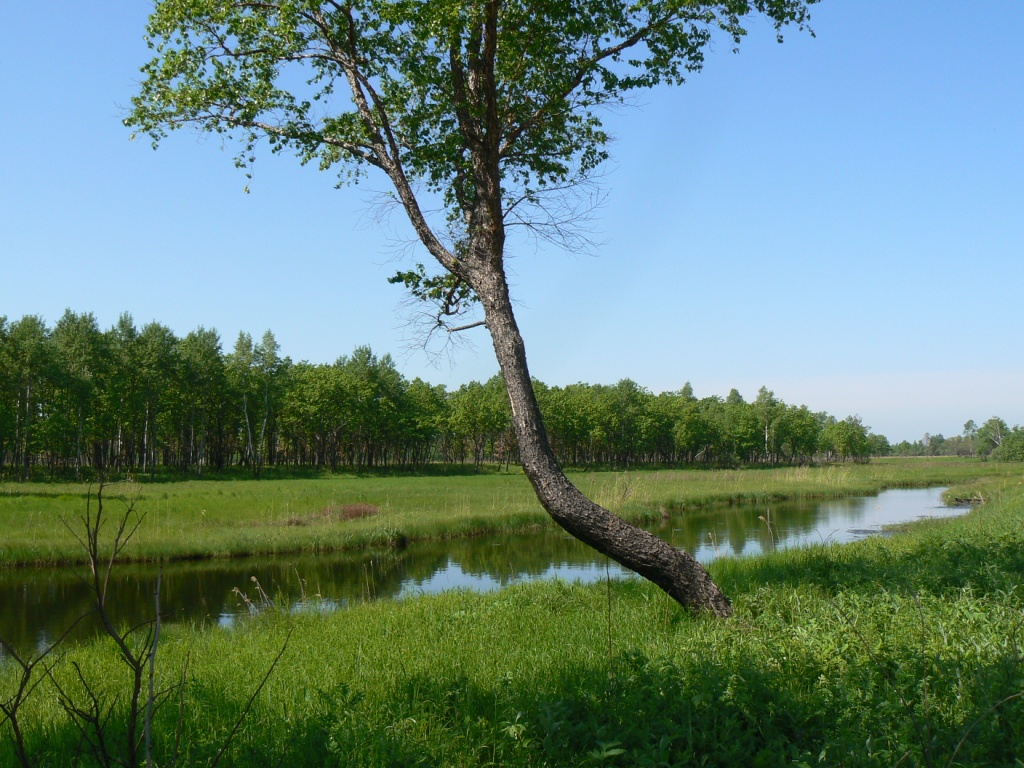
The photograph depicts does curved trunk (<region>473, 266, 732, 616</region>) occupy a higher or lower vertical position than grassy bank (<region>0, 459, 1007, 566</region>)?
higher

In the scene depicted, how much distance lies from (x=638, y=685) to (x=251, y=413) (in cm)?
6541

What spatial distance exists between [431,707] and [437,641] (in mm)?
2405

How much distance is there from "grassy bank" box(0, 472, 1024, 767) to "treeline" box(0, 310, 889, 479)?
26662mm

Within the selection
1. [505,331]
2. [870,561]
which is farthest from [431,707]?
[870,561]

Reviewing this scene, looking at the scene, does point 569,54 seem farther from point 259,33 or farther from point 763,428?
point 763,428

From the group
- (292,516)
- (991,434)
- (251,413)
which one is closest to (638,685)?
(292,516)

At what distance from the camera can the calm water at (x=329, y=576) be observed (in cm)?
1438

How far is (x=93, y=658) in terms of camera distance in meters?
8.26

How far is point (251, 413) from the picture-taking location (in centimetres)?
6575

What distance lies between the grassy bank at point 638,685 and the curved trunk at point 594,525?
302 millimetres

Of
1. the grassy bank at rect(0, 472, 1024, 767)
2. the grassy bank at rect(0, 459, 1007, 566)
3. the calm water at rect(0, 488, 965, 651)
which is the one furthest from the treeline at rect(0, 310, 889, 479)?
the grassy bank at rect(0, 472, 1024, 767)

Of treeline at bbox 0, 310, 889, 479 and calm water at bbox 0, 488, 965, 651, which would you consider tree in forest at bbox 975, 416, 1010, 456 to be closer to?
treeline at bbox 0, 310, 889, 479

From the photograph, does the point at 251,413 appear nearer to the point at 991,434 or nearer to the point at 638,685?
the point at 638,685

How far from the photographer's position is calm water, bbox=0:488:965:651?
14.4 m
